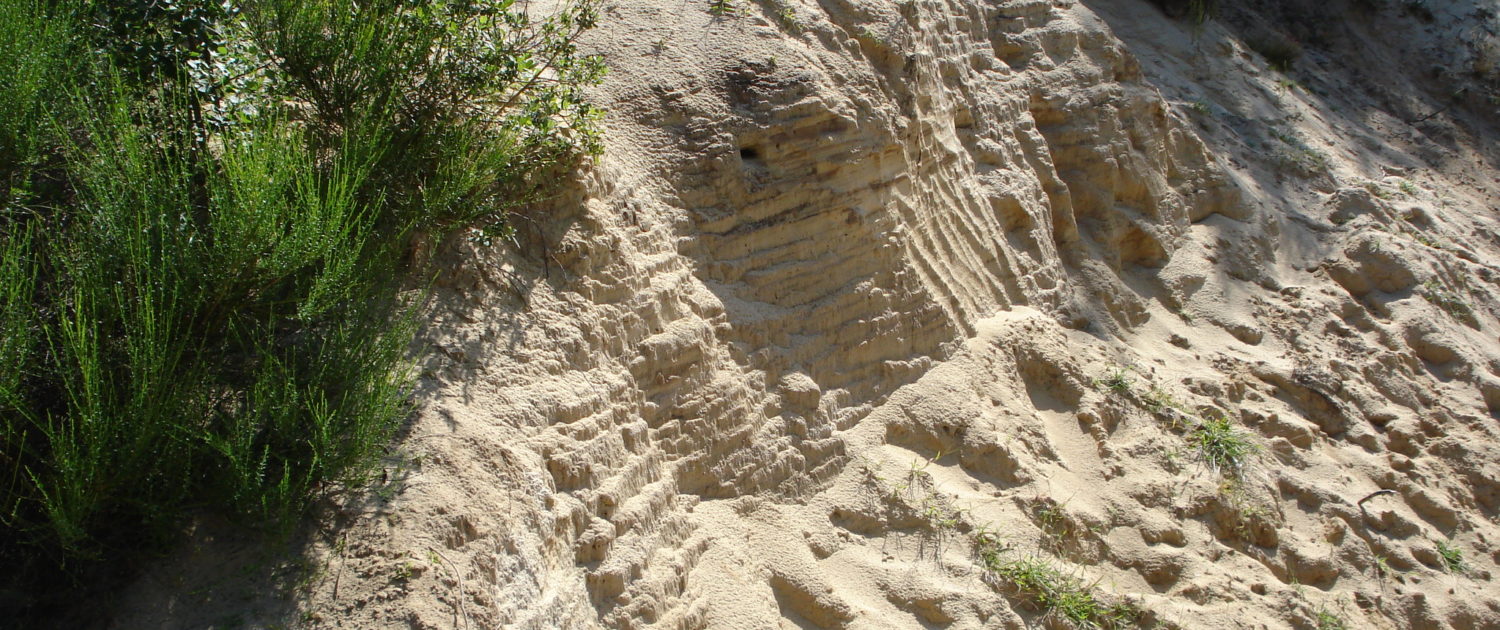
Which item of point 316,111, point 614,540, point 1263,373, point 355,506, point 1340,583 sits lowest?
point 1340,583

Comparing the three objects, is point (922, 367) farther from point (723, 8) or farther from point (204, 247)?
point (204, 247)

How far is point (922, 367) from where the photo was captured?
4.96m

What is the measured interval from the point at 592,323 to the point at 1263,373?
402cm

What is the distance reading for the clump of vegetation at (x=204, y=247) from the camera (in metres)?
2.60

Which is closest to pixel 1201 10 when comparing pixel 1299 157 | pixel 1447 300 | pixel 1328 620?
pixel 1299 157

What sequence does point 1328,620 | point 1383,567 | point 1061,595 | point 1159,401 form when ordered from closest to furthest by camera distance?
point 1061,595, point 1328,620, point 1383,567, point 1159,401

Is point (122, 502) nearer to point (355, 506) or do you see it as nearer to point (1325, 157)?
point (355, 506)

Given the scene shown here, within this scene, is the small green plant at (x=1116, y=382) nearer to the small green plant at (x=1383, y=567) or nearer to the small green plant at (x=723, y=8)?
the small green plant at (x=1383, y=567)

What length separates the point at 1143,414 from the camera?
5.41m

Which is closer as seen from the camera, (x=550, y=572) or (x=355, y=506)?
(x=355, y=506)

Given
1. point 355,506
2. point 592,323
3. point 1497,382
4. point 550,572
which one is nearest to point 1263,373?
point 1497,382

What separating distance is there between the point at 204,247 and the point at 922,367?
10.2 ft

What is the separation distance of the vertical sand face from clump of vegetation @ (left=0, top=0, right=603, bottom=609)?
0.80 feet

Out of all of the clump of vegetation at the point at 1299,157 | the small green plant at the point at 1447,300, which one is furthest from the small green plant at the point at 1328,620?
the clump of vegetation at the point at 1299,157
